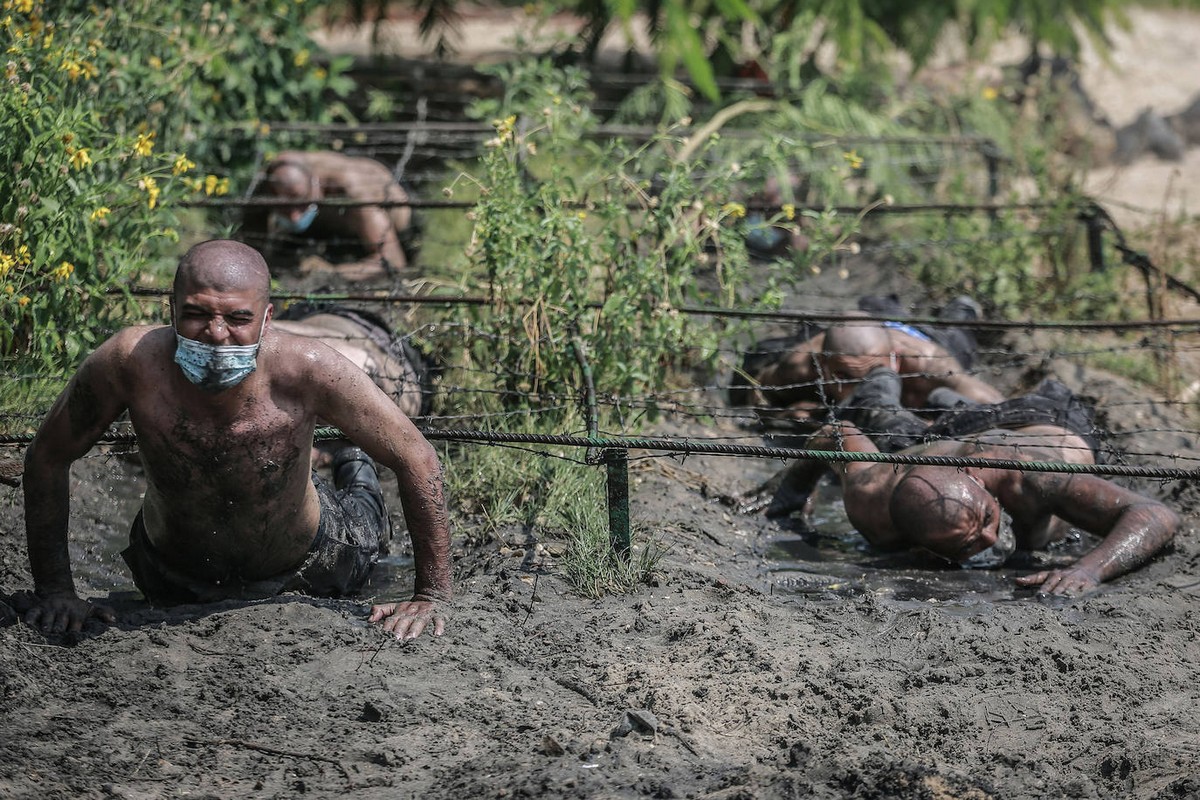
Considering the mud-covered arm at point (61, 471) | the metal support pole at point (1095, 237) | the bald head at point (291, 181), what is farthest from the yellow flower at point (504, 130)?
the metal support pole at point (1095, 237)

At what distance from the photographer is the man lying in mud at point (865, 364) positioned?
665 cm

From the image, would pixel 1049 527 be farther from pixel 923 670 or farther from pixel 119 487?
pixel 119 487

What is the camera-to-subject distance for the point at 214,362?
150 inches

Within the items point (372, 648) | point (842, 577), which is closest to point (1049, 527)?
point (842, 577)

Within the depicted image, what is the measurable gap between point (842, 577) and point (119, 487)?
3.11m

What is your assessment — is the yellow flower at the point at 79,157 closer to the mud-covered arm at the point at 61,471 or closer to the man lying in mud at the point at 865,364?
the mud-covered arm at the point at 61,471

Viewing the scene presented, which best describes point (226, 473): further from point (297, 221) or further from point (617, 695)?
point (297, 221)

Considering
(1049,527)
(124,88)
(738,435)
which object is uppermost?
(124,88)

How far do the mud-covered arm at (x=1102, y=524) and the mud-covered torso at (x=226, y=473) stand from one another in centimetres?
278

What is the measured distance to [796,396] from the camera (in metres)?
Answer: 7.15

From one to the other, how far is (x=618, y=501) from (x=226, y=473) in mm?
1334

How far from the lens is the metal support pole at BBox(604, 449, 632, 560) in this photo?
462 cm

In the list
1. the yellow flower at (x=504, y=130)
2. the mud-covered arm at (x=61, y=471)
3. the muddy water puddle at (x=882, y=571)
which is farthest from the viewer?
the yellow flower at (x=504, y=130)

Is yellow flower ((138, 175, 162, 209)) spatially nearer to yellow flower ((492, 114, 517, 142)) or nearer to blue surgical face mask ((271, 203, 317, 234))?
yellow flower ((492, 114, 517, 142))
